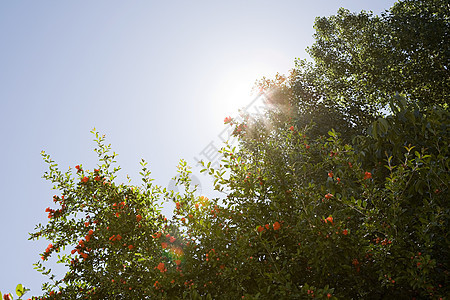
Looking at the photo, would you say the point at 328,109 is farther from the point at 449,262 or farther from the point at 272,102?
the point at 449,262

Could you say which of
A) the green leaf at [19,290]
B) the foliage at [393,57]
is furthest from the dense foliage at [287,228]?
the foliage at [393,57]

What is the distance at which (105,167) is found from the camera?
5875 millimetres

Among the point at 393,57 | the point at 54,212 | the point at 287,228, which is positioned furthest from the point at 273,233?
the point at 393,57

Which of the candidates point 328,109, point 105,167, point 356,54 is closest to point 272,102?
point 328,109

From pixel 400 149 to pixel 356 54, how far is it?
10120 mm

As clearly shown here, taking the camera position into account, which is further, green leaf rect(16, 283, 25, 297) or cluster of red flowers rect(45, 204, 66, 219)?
cluster of red flowers rect(45, 204, 66, 219)

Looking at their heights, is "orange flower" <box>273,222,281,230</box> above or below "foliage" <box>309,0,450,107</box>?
below

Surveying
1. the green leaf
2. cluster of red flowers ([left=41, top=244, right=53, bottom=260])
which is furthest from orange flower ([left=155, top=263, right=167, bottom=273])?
cluster of red flowers ([left=41, top=244, right=53, bottom=260])

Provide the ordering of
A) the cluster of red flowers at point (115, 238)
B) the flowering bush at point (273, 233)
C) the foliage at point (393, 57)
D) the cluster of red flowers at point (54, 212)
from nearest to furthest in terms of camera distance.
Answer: the flowering bush at point (273, 233)
the cluster of red flowers at point (115, 238)
the cluster of red flowers at point (54, 212)
the foliage at point (393, 57)

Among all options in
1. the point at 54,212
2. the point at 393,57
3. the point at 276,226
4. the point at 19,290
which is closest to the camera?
the point at 19,290

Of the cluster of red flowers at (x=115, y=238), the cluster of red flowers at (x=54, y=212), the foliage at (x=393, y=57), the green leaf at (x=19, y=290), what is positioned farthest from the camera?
the foliage at (x=393, y=57)

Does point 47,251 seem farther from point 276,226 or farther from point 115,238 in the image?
point 276,226

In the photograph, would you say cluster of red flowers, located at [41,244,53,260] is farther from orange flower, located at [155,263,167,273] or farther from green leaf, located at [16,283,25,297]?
green leaf, located at [16,283,25,297]

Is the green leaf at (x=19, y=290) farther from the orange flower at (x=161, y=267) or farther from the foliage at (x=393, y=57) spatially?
the foliage at (x=393, y=57)
